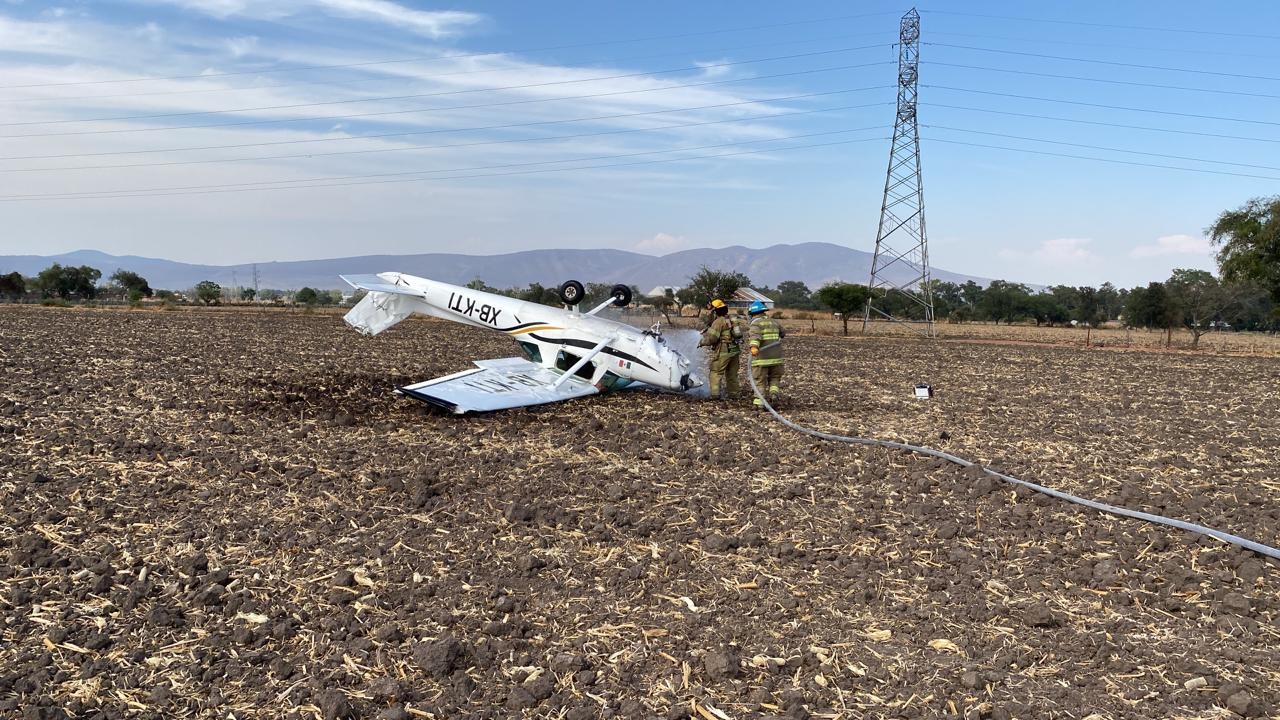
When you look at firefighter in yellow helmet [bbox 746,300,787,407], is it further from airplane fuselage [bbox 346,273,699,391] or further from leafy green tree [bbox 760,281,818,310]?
leafy green tree [bbox 760,281,818,310]

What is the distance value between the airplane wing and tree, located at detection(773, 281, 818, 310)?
84587 millimetres

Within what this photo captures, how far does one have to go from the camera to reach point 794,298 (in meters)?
118

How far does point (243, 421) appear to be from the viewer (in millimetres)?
11656

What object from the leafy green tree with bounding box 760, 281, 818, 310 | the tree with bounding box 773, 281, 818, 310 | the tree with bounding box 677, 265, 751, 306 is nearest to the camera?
the tree with bounding box 677, 265, 751, 306

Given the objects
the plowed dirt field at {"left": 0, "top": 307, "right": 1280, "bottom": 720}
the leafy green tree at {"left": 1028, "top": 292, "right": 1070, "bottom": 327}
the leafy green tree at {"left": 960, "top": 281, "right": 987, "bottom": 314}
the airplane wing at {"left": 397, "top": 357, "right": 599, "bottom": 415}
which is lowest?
the plowed dirt field at {"left": 0, "top": 307, "right": 1280, "bottom": 720}

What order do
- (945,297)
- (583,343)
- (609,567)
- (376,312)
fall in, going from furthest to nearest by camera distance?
(945,297) < (376,312) < (583,343) < (609,567)

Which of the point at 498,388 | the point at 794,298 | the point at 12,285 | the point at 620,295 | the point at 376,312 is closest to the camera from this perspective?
the point at 498,388

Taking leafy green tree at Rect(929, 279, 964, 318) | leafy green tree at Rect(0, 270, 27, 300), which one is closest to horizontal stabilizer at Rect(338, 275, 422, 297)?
leafy green tree at Rect(0, 270, 27, 300)

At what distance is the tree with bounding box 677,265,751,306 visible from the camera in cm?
5547

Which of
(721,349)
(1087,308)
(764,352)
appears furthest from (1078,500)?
(1087,308)

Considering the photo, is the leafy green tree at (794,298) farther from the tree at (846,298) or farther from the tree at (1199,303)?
the tree at (1199,303)

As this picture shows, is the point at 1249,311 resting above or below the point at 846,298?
above

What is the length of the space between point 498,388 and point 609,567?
7391 millimetres

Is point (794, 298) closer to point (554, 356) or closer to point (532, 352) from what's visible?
point (532, 352)
